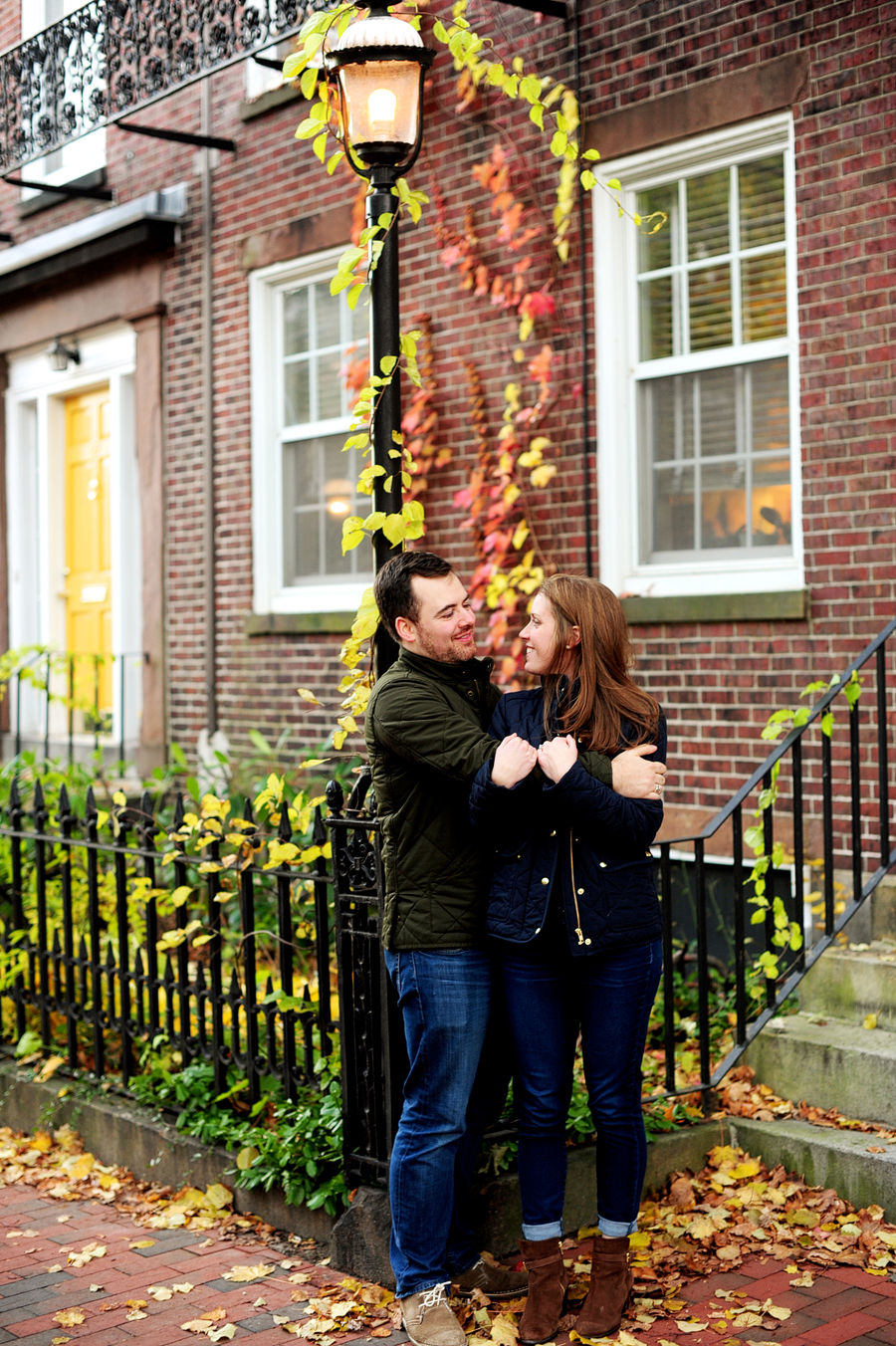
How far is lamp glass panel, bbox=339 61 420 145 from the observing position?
3.96 metres

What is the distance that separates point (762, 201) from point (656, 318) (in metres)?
0.74

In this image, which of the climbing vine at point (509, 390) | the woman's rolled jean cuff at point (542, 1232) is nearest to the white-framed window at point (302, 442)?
the climbing vine at point (509, 390)

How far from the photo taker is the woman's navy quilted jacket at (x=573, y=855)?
341cm

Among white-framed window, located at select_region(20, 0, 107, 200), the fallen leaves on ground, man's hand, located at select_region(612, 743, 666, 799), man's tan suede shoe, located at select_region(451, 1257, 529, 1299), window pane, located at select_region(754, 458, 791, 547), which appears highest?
white-framed window, located at select_region(20, 0, 107, 200)

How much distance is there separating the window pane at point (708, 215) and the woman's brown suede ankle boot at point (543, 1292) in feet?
15.3

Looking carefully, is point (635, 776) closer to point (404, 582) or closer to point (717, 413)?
point (404, 582)

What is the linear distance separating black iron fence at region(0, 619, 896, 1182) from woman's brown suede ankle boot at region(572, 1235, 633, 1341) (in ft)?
2.33

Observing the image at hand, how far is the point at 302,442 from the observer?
29.7 feet

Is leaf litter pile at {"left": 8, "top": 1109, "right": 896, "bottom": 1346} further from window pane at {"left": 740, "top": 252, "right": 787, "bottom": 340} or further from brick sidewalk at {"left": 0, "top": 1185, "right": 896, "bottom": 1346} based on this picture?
window pane at {"left": 740, "top": 252, "right": 787, "bottom": 340}

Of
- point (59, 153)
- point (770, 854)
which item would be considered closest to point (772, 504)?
point (770, 854)

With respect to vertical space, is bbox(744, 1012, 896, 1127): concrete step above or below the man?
below

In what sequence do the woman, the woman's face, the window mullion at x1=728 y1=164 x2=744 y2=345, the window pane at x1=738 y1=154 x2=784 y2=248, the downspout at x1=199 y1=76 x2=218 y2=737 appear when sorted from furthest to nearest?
the downspout at x1=199 y1=76 x2=218 y2=737
the window mullion at x1=728 y1=164 x2=744 y2=345
the window pane at x1=738 y1=154 x2=784 y2=248
the woman's face
the woman

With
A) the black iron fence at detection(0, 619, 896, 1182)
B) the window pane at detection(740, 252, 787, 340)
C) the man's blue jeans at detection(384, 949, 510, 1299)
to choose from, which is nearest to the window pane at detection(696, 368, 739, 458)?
the window pane at detection(740, 252, 787, 340)

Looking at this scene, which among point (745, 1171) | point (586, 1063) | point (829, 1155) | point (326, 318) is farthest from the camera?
point (326, 318)
